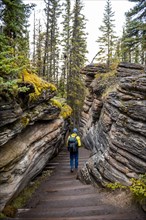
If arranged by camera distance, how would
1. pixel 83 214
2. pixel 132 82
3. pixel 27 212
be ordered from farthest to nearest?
pixel 132 82
pixel 27 212
pixel 83 214

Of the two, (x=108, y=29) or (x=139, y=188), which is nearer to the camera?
(x=139, y=188)

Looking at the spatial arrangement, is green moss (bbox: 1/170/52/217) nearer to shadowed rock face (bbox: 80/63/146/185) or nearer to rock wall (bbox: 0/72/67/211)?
rock wall (bbox: 0/72/67/211)

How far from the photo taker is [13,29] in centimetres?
1052

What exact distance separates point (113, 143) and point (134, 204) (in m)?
3.09

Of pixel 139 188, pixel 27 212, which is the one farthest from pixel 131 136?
pixel 27 212

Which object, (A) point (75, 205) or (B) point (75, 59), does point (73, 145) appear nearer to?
(A) point (75, 205)

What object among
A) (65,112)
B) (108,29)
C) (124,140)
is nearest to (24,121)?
(124,140)

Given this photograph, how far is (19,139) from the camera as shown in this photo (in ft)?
30.3

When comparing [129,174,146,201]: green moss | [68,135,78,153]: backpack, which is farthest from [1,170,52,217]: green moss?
[129,174,146,201]: green moss

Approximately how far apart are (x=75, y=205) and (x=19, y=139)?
415 cm

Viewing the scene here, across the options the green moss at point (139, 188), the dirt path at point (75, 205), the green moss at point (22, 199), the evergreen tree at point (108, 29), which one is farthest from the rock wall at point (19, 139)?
the evergreen tree at point (108, 29)

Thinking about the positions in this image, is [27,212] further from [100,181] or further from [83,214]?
[100,181]

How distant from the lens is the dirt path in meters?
6.70

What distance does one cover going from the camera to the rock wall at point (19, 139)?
7.16 meters
